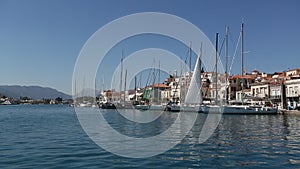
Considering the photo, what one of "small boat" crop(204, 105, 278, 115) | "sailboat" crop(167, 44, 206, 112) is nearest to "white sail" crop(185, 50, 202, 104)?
"sailboat" crop(167, 44, 206, 112)

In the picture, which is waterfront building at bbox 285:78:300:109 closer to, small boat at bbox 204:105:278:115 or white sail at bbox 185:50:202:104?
small boat at bbox 204:105:278:115

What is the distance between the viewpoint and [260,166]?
11.3m

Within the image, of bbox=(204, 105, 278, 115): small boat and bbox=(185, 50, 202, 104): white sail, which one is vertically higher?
bbox=(185, 50, 202, 104): white sail

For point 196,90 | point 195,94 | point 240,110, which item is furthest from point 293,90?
point 195,94

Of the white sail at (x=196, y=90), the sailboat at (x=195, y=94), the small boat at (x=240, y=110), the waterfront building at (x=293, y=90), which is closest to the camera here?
the small boat at (x=240, y=110)

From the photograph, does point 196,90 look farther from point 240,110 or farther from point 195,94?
point 240,110

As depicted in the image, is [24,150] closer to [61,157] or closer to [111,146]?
[61,157]

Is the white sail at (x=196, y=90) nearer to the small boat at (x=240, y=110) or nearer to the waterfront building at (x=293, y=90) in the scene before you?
→ the small boat at (x=240, y=110)

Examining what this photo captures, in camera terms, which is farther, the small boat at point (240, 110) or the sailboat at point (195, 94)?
the sailboat at point (195, 94)

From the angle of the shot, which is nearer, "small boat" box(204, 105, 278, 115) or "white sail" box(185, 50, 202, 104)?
"small boat" box(204, 105, 278, 115)

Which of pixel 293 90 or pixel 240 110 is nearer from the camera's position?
pixel 240 110

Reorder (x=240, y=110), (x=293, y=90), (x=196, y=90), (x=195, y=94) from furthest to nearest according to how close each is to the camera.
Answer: (x=293, y=90) → (x=196, y=90) → (x=195, y=94) → (x=240, y=110)

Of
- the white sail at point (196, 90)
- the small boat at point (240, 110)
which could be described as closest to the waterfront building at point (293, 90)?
the small boat at point (240, 110)


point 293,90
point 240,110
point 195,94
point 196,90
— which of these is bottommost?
point 240,110
